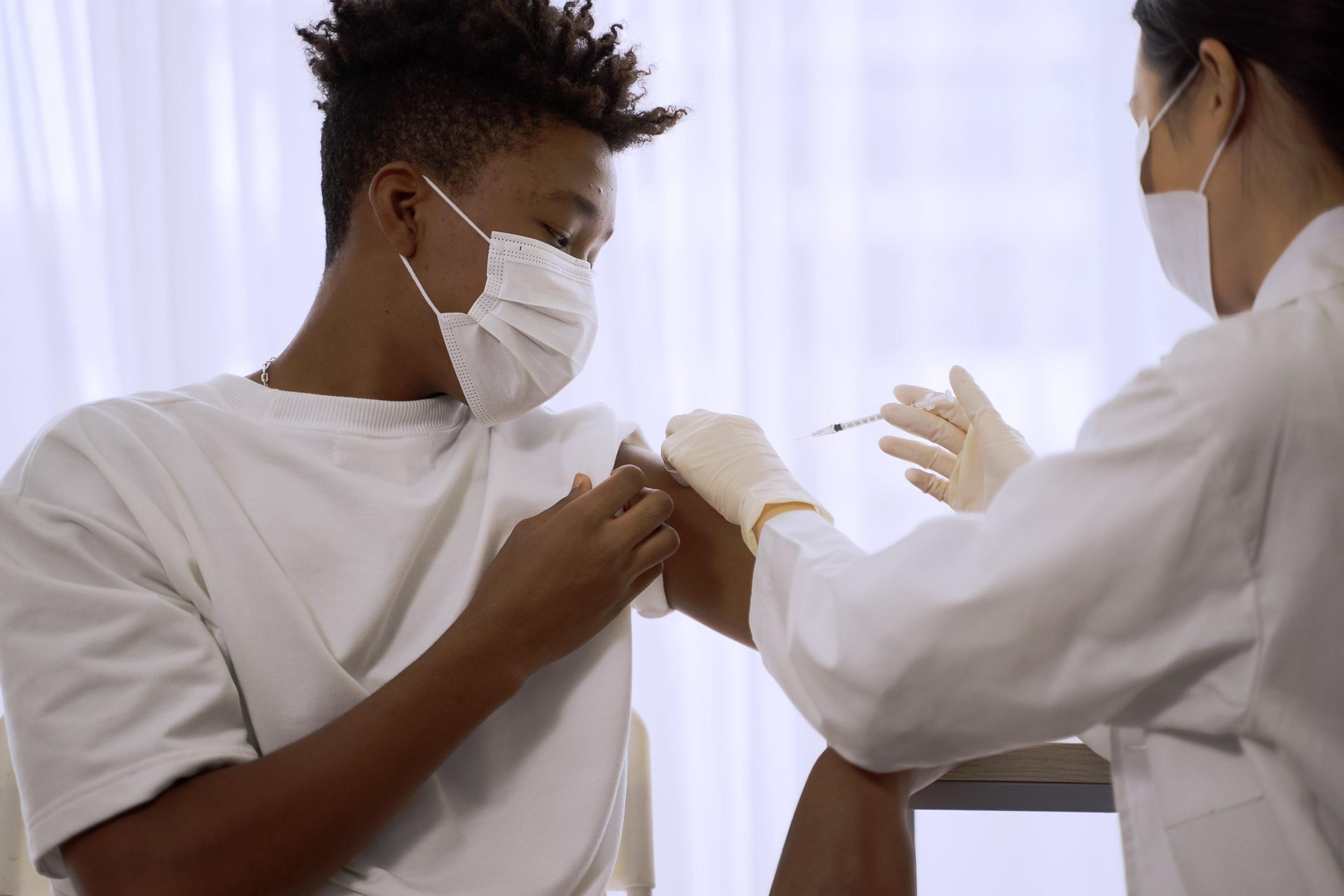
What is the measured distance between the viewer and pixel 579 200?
129 centimetres

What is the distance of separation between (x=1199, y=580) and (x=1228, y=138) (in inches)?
16.9

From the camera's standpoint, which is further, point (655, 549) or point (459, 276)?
point (459, 276)

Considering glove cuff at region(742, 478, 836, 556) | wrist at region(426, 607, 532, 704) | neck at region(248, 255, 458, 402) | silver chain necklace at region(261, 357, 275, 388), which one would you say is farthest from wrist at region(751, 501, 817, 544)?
silver chain necklace at region(261, 357, 275, 388)

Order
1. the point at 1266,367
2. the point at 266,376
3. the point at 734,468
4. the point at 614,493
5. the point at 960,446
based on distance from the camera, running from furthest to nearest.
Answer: the point at 960,446 → the point at 266,376 → the point at 734,468 → the point at 614,493 → the point at 1266,367

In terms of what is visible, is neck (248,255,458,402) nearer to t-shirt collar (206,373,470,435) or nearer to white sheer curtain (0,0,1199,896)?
t-shirt collar (206,373,470,435)

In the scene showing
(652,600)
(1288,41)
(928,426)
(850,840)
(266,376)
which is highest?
(1288,41)

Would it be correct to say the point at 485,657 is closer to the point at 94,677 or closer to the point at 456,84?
the point at 94,677

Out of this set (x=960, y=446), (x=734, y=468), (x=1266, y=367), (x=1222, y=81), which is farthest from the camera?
(x=960, y=446)

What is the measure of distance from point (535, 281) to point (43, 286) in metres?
1.98

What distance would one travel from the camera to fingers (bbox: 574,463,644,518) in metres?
1.11

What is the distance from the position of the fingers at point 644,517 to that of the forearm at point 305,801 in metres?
0.20

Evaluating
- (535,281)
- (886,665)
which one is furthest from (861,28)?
(886,665)

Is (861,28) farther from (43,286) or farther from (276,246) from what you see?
(43,286)

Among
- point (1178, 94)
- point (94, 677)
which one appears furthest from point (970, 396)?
point (94, 677)
